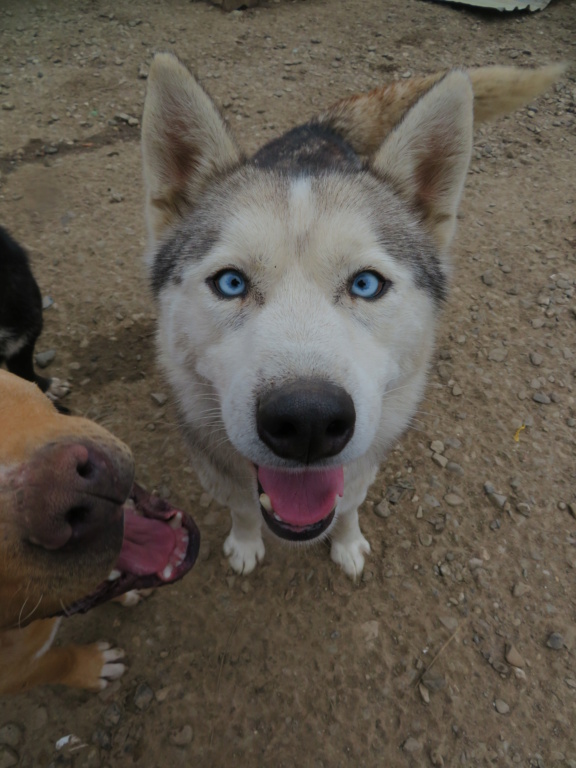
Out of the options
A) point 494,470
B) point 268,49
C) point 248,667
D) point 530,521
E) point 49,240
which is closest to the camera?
point 248,667

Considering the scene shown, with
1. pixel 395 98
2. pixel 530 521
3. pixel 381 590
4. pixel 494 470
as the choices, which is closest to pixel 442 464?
pixel 494 470

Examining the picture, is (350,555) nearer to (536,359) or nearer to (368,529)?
(368,529)

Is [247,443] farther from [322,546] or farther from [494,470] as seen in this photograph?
[494,470]

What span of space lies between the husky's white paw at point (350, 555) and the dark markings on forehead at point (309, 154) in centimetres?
196

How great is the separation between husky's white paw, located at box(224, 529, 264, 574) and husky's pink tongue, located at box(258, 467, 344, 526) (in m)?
1.04

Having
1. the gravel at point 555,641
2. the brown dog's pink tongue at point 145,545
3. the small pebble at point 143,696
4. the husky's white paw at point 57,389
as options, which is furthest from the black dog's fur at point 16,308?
the gravel at point 555,641

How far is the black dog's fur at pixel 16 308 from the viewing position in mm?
2688

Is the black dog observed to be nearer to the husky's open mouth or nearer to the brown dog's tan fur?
the brown dog's tan fur

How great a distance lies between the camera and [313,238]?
1.53 meters

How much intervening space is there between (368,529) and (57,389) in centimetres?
236

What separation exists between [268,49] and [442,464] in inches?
253

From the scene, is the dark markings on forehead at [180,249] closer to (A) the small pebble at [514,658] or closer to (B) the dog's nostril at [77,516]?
(B) the dog's nostril at [77,516]

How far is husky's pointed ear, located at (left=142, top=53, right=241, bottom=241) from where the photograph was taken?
1.76 meters

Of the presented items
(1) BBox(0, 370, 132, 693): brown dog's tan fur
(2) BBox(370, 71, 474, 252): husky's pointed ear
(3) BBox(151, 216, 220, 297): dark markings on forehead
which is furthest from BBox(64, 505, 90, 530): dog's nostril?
(2) BBox(370, 71, 474, 252): husky's pointed ear
